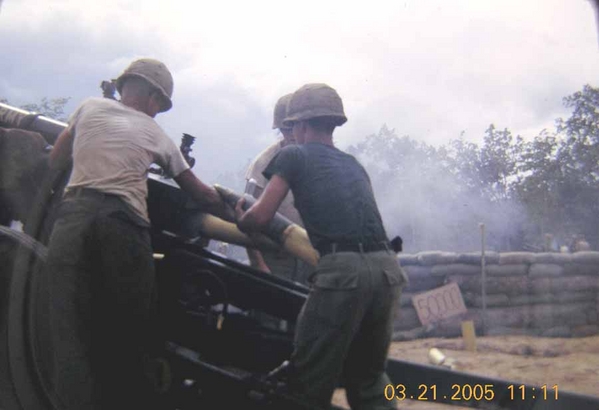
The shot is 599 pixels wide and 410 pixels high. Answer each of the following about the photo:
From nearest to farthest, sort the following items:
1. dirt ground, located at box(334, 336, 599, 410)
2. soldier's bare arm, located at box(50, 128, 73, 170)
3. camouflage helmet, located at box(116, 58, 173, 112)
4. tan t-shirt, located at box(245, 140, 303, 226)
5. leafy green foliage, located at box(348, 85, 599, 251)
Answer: soldier's bare arm, located at box(50, 128, 73, 170) < camouflage helmet, located at box(116, 58, 173, 112) < tan t-shirt, located at box(245, 140, 303, 226) < dirt ground, located at box(334, 336, 599, 410) < leafy green foliage, located at box(348, 85, 599, 251)

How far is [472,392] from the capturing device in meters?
2.66

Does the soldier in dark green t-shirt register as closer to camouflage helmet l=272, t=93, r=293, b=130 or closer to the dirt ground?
camouflage helmet l=272, t=93, r=293, b=130

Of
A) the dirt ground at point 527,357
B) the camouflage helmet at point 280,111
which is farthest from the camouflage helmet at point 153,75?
the dirt ground at point 527,357

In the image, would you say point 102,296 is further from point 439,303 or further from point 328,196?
point 439,303

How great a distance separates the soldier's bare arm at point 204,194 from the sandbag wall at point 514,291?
20.3 ft

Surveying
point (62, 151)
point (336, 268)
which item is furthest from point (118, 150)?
point (336, 268)

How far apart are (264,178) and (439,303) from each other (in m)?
5.55

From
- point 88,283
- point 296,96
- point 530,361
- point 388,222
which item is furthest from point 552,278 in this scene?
point 388,222

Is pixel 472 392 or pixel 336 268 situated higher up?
pixel 336 268

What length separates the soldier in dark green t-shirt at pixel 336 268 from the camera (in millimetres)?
2262

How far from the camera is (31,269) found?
252cm

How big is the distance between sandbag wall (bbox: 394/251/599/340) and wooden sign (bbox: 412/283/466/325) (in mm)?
94

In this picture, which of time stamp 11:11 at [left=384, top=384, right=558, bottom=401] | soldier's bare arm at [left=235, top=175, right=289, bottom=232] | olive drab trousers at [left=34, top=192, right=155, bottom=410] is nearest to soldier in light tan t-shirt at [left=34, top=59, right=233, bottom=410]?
olive drab trousers at [left=34, top=192, right=155, bottom=410]

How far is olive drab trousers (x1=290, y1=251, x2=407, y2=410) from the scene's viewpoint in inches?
88.7
